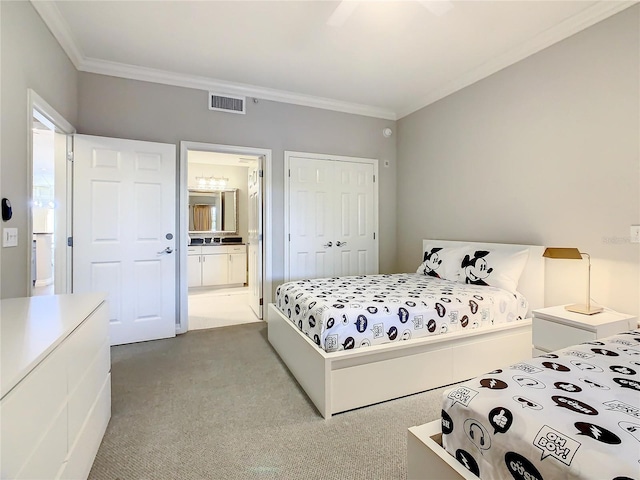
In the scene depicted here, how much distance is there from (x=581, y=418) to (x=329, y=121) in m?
3.87

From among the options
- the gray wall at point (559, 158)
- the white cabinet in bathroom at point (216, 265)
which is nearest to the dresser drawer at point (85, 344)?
the gray wall at point (559, 158)

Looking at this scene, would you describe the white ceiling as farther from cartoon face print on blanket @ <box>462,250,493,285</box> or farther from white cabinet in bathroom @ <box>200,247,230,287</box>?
white cabinet in bathroom @ <box>200,247,230,287</box>

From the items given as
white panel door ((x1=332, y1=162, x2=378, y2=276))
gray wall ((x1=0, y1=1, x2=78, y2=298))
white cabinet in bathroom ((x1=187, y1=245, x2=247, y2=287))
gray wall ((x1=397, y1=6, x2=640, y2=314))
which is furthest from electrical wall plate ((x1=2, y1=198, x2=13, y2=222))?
white cabinet in bathroom ((x1=187, y1=245, x2=247, y2=287))

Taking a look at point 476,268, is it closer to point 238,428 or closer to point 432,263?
point 432,263

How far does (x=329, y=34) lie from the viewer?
103 inches

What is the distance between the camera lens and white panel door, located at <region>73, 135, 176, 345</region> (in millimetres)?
2945

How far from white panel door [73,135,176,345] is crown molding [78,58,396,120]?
0.74 m

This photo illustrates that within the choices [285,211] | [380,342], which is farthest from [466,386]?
[285,211]

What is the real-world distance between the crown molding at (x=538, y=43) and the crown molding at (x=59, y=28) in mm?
3656

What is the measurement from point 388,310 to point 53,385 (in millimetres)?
1712

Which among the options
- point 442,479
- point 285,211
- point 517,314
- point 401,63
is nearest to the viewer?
point 442,479

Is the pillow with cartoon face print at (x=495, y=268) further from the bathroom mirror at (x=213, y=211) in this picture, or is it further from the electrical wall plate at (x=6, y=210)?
the bathroom mirror at (x=213, y=211)

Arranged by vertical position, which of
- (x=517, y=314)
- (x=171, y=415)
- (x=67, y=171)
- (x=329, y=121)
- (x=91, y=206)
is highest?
(x=329, y=121)

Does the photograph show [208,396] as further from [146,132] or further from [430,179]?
[430,179]
